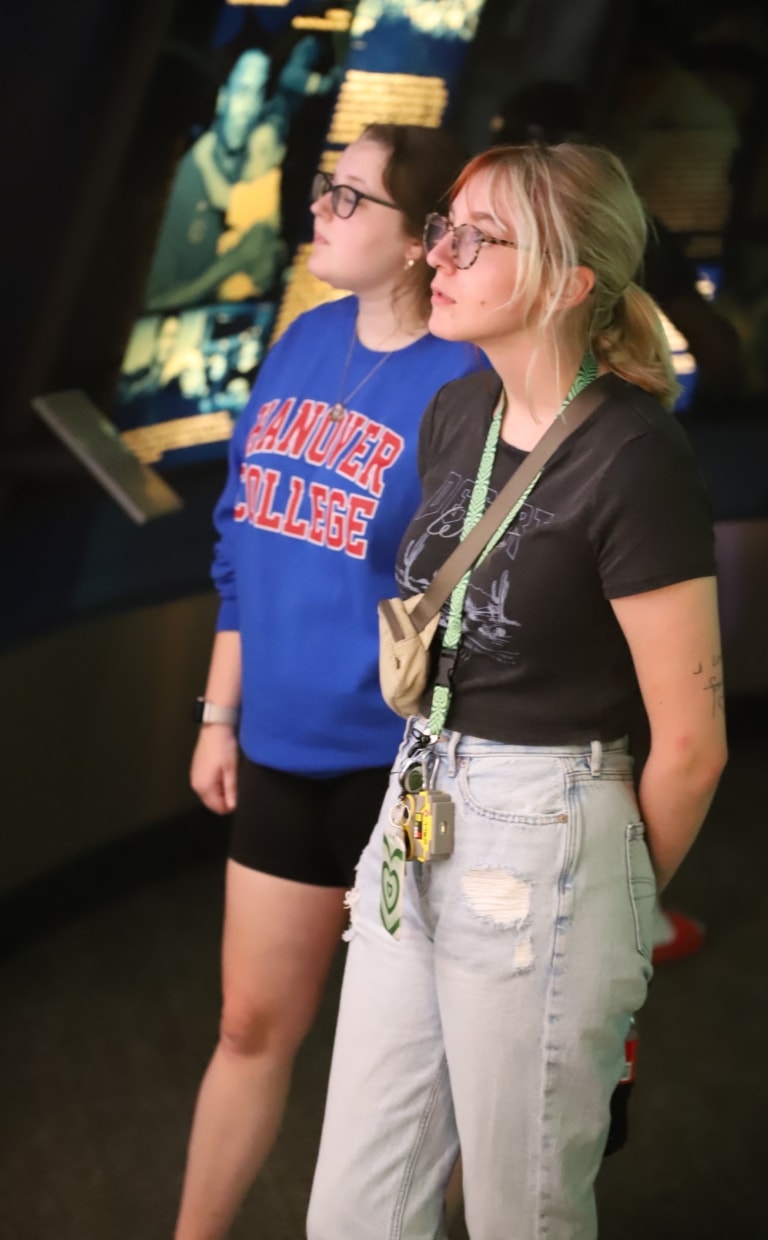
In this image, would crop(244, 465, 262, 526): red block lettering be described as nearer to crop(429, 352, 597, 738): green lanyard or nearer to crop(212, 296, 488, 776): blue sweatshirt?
crop(212, 296, 488, 776): blue sweatshirt

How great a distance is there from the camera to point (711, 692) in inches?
58.6

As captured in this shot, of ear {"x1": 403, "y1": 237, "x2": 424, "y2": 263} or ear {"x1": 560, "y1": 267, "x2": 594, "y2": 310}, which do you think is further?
ear {"x1": 403, "y1": 237, "x2": 424, "y2": 263}

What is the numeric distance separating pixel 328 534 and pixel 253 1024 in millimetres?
707

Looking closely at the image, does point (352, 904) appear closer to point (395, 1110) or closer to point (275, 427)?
point (395, 1110)

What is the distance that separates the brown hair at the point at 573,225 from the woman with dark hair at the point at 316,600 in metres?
0.33

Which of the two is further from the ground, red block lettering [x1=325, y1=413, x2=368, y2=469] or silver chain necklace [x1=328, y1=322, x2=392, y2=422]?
silver chain necklace [x1=328, y1=322, x2=392, y2=422]

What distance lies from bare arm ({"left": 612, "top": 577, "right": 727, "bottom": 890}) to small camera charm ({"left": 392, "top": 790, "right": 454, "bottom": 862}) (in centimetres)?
22

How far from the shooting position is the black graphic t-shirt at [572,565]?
55.6 inches

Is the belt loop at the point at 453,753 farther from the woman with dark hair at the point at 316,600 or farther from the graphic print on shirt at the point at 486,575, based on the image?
the woman with dark hair at the point at 316,600

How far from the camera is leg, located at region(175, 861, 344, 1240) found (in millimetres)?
1975

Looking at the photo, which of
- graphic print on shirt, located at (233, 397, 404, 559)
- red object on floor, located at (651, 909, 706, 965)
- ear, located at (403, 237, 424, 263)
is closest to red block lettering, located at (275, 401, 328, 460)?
graphic print on shirt, located at (233, 397, 404, 559)

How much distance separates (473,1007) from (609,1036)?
151 mm

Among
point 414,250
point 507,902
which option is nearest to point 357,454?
point 414,250

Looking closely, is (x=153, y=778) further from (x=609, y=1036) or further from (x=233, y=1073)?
(x=609, y=1036)
